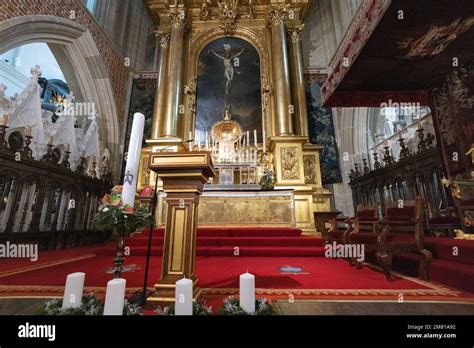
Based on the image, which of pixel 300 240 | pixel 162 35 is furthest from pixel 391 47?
pixel 162 35

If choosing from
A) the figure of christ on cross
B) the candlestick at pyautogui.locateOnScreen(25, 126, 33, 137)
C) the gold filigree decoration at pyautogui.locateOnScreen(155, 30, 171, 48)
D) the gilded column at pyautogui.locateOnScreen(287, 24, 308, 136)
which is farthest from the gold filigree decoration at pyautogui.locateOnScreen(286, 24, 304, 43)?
the candlestick at pyautogui.locateOnScreen(25, 126, 33, 137)

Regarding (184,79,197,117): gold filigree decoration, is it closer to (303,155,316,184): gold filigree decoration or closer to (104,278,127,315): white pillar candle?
(303,155,316,184): gold filigree decoration

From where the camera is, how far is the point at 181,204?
187cm

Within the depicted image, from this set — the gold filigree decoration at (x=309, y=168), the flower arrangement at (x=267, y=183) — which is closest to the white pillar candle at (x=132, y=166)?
the flower arrangement at (x=267, y=183)

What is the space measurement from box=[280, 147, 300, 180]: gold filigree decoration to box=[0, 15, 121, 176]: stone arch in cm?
536

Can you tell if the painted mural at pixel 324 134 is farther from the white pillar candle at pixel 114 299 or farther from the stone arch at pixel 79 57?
the white pillar candle at pixel 114 299

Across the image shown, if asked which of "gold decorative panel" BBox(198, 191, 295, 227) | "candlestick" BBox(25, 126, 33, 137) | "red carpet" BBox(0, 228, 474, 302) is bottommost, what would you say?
"red carpet" BBox(0, 228, 474, 302)

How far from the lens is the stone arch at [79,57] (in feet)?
15.7

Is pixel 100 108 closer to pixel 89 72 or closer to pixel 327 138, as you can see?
pixel 89 72

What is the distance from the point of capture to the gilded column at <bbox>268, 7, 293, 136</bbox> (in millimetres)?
7004

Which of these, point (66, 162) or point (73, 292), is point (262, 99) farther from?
point (73, 292)

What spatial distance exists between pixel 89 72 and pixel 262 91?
548 cm

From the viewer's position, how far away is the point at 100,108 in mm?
7625

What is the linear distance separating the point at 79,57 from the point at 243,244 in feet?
23.7
